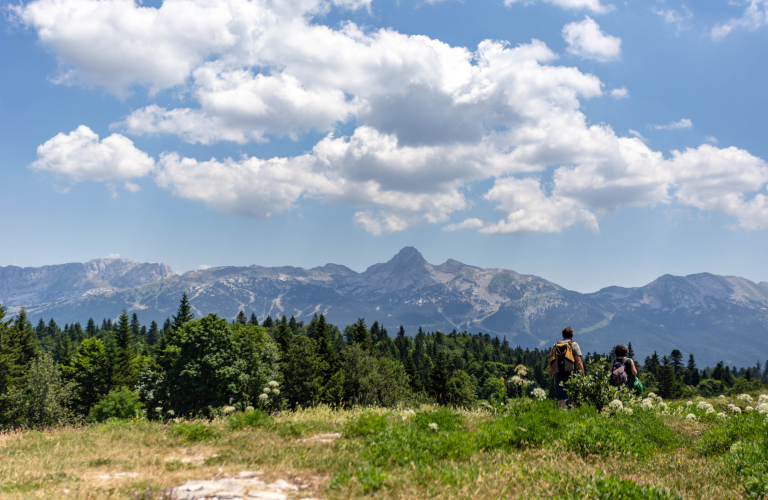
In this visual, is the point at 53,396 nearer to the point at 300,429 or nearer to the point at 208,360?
the point at 208,360

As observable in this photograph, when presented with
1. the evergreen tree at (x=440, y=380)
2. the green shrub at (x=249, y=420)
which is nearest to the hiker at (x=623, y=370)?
the green shrub at (x=249, y=420)

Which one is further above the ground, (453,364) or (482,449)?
(482,449)

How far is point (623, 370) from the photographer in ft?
37.0

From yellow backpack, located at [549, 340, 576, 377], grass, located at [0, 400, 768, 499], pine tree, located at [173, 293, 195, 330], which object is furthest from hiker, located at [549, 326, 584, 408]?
pine tree, located at [173, 293, 195, 330]

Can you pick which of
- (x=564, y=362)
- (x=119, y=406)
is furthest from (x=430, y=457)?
(x=119, y=406)

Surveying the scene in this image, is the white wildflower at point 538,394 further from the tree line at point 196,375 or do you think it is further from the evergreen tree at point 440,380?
the evergreen tree at point 440,380

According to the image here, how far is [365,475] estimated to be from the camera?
→ 6.05 meters

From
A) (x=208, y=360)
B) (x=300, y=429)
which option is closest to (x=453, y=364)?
(x=208, y=360)

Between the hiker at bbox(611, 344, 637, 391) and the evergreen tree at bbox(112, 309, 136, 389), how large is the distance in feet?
233

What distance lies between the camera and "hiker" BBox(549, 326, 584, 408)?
11.1 meters

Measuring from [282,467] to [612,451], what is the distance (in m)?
5.93

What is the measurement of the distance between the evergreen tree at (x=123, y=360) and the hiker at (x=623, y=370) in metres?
70.9

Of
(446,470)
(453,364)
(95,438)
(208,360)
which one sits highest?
(446,470)

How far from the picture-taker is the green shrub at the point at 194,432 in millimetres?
9480
